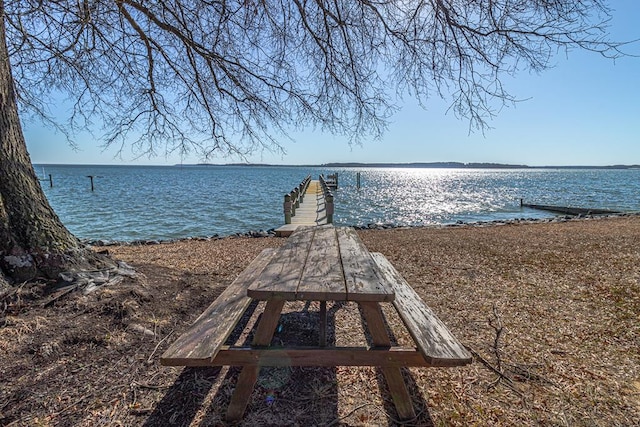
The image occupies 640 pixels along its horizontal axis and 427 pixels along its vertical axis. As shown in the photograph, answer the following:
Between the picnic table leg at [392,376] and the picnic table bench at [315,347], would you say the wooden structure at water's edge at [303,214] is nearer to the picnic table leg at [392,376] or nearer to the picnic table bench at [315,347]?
the picnic table bench at [315,347]

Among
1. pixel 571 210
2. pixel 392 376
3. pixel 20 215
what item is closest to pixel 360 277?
pixel 392 376

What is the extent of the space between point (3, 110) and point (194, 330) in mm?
2909

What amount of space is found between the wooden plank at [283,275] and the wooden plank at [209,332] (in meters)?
0.31

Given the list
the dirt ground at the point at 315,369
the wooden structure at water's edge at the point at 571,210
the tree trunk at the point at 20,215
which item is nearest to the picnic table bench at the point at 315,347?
the dirt ground at the point at 315,369

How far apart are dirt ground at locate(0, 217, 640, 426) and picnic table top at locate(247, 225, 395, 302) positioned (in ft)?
2.54

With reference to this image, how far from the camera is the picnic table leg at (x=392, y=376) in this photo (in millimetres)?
1933

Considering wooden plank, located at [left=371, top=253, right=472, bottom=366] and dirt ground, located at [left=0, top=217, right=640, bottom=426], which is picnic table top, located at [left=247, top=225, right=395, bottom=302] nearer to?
wooden plank, located at [left=371, top=253, right=472, bottom=366]

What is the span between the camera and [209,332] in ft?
6.29

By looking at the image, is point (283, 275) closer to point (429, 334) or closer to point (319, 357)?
point (319, 357)

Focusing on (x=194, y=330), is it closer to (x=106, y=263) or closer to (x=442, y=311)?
(x=106, y=263)

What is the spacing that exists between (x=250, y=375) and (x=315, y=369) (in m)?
0.65

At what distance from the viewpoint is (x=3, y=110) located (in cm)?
302

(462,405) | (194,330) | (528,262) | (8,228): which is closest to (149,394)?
(194,330)

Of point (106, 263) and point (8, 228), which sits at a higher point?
point (8, 228)
